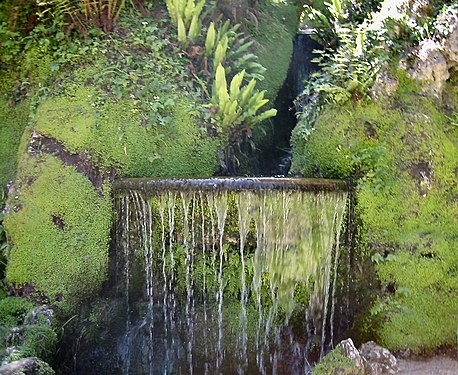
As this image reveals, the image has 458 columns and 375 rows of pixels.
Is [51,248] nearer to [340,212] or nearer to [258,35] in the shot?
[340,212]

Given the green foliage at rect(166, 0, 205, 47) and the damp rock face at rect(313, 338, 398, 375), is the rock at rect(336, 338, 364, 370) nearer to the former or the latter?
the damp rock face at rect(313, 338, 398, 375)

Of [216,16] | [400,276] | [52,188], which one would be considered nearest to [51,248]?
[52,188]

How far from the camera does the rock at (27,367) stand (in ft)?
13.4

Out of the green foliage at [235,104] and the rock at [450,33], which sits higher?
the rock at [450,33]

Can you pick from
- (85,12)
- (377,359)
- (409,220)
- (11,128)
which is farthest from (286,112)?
(377,359)

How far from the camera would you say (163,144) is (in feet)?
19.8

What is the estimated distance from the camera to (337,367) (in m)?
4.61

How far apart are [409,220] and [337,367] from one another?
181cm

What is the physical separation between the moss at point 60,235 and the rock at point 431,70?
3900 millimetres

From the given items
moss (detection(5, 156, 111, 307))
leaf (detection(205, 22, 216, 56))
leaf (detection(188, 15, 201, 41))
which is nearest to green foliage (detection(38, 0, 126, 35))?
leaf (detection(188, 15, 201, 41))

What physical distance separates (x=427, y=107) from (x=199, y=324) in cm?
365

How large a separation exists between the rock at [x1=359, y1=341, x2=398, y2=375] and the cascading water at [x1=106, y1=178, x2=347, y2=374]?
494mm

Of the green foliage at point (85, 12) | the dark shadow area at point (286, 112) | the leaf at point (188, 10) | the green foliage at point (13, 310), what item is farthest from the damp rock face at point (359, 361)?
the green foliage at point (85, 12)

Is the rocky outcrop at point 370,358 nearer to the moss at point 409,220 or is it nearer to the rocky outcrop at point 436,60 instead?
the moss at point 409,220
